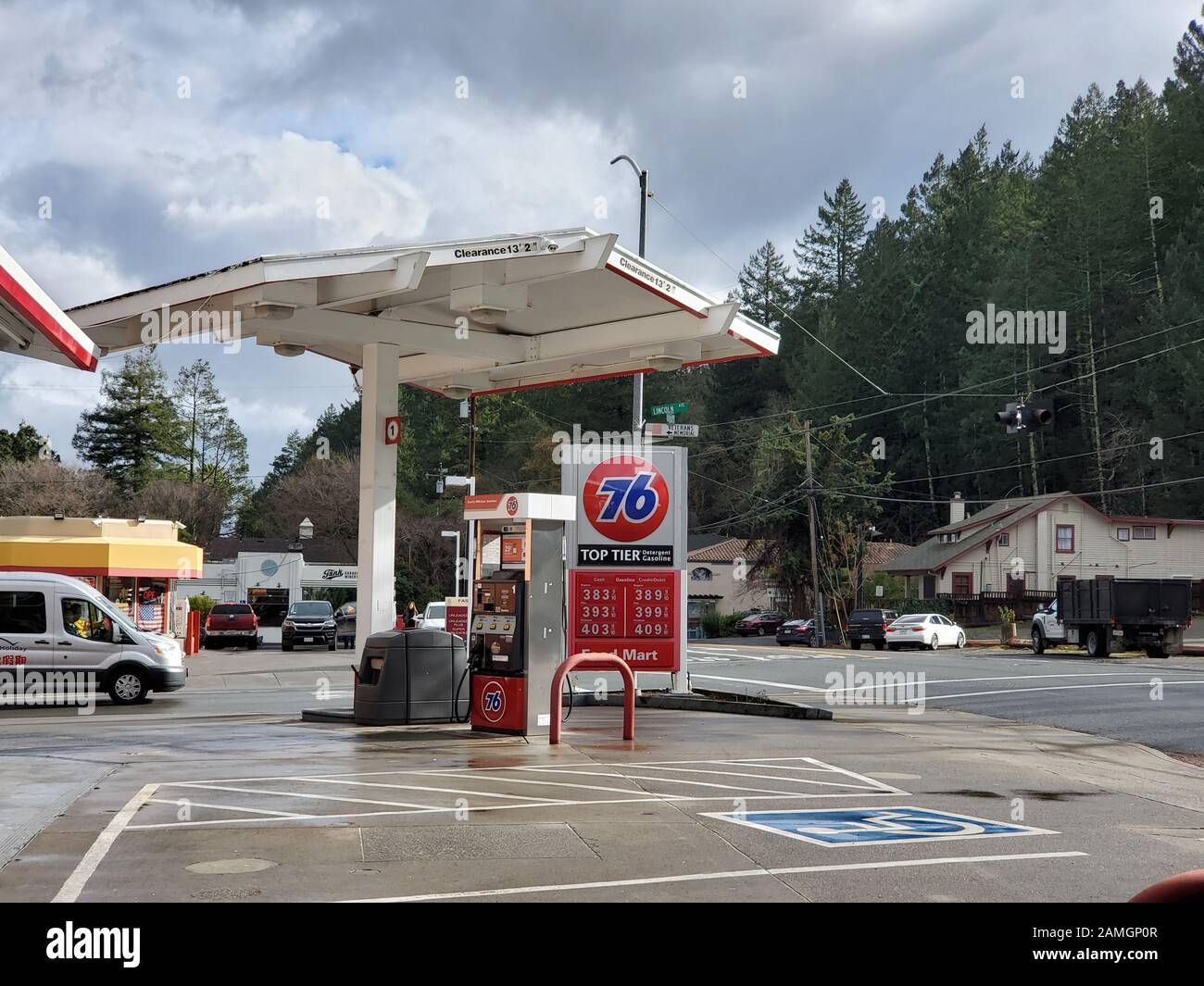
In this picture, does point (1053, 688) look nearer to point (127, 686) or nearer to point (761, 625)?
point (127, 686)

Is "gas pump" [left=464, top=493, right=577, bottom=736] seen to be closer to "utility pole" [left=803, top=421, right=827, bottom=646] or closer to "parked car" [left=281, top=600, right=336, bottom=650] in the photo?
"parked car" [left=281, top=600, right=336, bottom=650]

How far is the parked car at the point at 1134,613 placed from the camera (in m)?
39.0

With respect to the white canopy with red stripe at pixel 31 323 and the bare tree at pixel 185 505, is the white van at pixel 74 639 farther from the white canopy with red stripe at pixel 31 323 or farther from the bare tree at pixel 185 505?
the bare tree at pixel 185 505

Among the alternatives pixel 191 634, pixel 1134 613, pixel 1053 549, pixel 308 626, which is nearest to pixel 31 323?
pixel 191 634

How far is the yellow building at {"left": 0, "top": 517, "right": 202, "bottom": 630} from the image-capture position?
38625 mm

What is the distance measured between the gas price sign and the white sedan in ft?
103

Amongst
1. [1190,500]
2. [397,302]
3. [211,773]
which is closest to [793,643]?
[1190,500]

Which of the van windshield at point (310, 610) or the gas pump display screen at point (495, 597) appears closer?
the gas pump display screen at point (495, 597)

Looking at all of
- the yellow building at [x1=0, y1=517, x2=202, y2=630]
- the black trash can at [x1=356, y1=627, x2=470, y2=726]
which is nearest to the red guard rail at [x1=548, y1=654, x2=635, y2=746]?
the black trash can at [x1=356, y1=627, x2=470, y2=726]

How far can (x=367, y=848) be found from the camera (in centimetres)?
782

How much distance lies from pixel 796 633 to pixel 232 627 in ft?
87.7

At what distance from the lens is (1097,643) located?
130ft

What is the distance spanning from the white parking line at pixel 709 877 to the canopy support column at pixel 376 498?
10.3m

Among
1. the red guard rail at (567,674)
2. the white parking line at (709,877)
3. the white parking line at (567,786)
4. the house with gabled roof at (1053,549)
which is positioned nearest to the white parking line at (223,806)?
the white parking line at (567,786)
